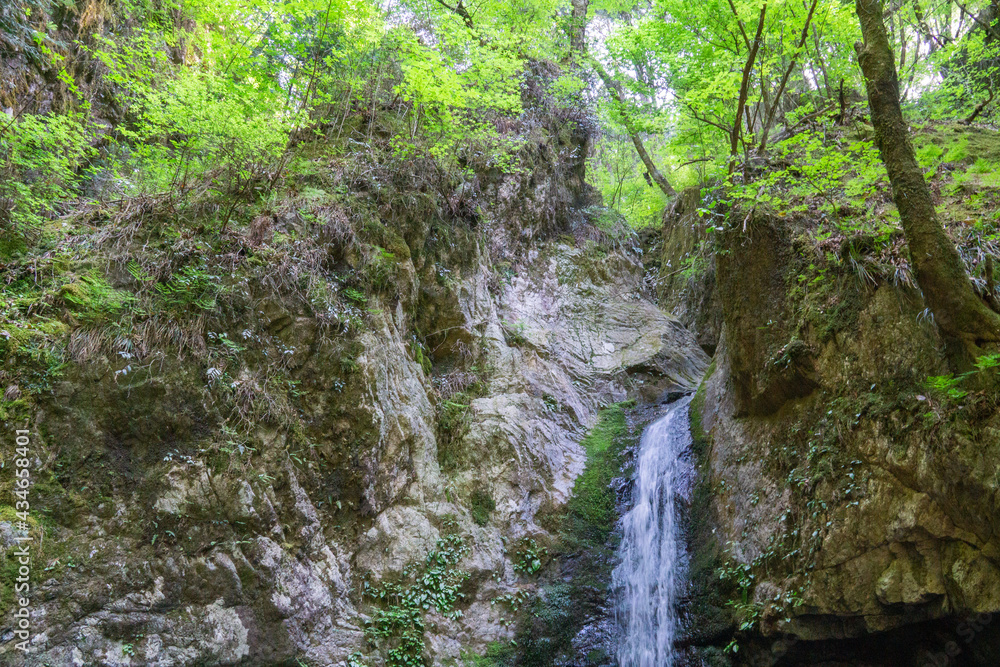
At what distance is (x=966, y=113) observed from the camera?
972 centimetres

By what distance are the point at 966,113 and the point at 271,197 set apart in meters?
12.7

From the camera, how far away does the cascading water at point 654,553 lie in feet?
22.0

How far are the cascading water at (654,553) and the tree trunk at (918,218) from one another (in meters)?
4.52

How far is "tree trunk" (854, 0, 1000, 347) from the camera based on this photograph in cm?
434

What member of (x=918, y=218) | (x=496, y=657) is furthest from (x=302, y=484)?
(x=918, y=218)

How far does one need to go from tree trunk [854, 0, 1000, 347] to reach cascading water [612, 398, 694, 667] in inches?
178

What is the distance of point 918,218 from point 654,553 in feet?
17.8

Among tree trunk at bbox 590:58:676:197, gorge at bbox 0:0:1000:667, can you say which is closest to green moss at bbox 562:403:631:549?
gorge at bbox 0:0:1000:667

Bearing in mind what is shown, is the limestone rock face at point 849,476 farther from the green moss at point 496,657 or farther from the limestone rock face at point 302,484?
the green moss at point 496,657

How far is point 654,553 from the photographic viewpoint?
296 inches

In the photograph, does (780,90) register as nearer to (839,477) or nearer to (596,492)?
(839,477)

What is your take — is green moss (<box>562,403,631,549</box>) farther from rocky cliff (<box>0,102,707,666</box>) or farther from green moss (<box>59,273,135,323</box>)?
green moss (<box>59,273,135,323</box>)

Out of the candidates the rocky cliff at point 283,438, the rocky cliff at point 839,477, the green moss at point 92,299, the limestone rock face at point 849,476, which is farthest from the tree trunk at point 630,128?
the green moss at point 92,299

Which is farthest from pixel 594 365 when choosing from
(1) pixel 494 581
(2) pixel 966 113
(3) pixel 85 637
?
(3) pixel 85 637
